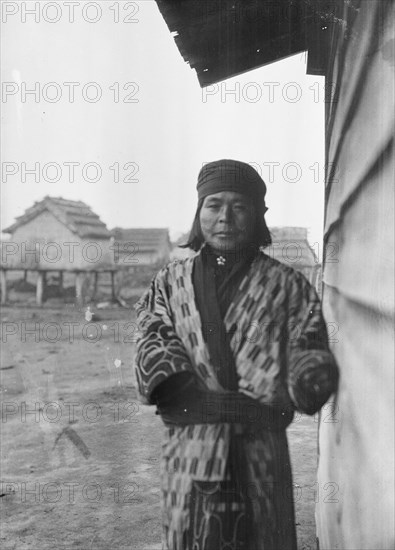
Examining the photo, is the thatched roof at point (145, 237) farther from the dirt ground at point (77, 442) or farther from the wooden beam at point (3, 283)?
the wooden beam at point (3, 283)

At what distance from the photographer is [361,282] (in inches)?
63.9

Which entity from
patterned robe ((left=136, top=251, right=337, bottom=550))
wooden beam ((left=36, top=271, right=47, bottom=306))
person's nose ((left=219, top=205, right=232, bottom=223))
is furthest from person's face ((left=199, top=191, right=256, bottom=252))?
wooden beam ((left=36, top=271, right=47, bottom=306))

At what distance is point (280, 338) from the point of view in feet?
5.89

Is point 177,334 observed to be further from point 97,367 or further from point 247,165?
point 247,165

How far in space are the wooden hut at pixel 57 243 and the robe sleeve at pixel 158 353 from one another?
21 centimetres

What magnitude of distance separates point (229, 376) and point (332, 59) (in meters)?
0.99

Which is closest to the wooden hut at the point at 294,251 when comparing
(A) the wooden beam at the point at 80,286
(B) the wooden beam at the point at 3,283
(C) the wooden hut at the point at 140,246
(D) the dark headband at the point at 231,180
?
(D) the dark headband at the point at 231,180

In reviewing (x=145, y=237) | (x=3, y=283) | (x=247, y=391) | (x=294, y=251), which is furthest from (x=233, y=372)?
(x=3, y=283)

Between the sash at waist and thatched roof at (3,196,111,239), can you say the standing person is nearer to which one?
the sash at waist

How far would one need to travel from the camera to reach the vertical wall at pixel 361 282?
4.74 ft

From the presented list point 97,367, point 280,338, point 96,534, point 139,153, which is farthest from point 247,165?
point 96,534

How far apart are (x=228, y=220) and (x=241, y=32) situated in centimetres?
58

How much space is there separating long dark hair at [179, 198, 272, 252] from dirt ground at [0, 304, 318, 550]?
321 mm

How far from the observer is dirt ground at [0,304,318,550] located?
6.64ft
